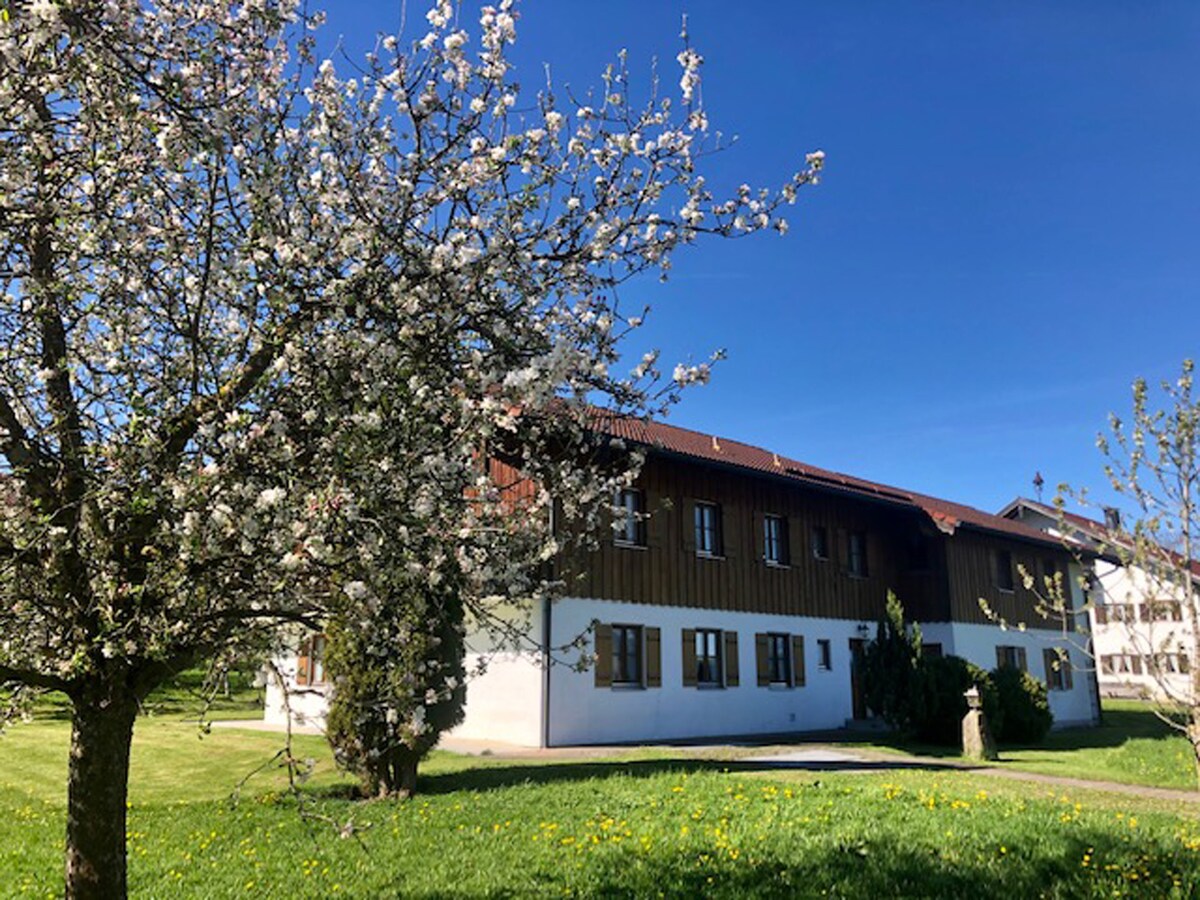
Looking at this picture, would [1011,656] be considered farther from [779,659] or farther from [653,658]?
Result: [653,658]

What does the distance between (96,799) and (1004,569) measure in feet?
97.7

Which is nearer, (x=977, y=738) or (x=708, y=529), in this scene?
(x=977, y=738)

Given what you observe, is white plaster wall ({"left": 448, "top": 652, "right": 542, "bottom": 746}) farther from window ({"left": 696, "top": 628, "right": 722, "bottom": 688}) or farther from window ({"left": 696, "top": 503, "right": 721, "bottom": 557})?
window ({"left": 696, "top": 503, "right": 721, "bottom": 557})

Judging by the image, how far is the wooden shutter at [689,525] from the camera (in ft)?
71.5

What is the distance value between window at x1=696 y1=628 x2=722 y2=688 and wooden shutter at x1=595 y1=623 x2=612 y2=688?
3.00 meters

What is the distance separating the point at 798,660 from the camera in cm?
2416

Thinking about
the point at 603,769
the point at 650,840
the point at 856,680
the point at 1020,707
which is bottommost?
the point at 603,769

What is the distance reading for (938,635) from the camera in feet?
88.7

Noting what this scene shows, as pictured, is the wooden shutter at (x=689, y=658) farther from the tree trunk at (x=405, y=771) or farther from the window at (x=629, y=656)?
the tree trunk at (x=405, y=771)

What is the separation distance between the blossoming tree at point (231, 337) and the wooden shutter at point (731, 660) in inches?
707

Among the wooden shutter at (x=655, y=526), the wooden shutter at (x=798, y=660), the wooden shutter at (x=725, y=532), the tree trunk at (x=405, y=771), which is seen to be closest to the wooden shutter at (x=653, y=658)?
the wooden shutter at (x=655, y=526)

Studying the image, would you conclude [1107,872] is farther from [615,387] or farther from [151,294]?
[151,294]

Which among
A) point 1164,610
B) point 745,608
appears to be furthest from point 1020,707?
point 1164,610

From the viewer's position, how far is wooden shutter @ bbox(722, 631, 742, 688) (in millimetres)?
22062
